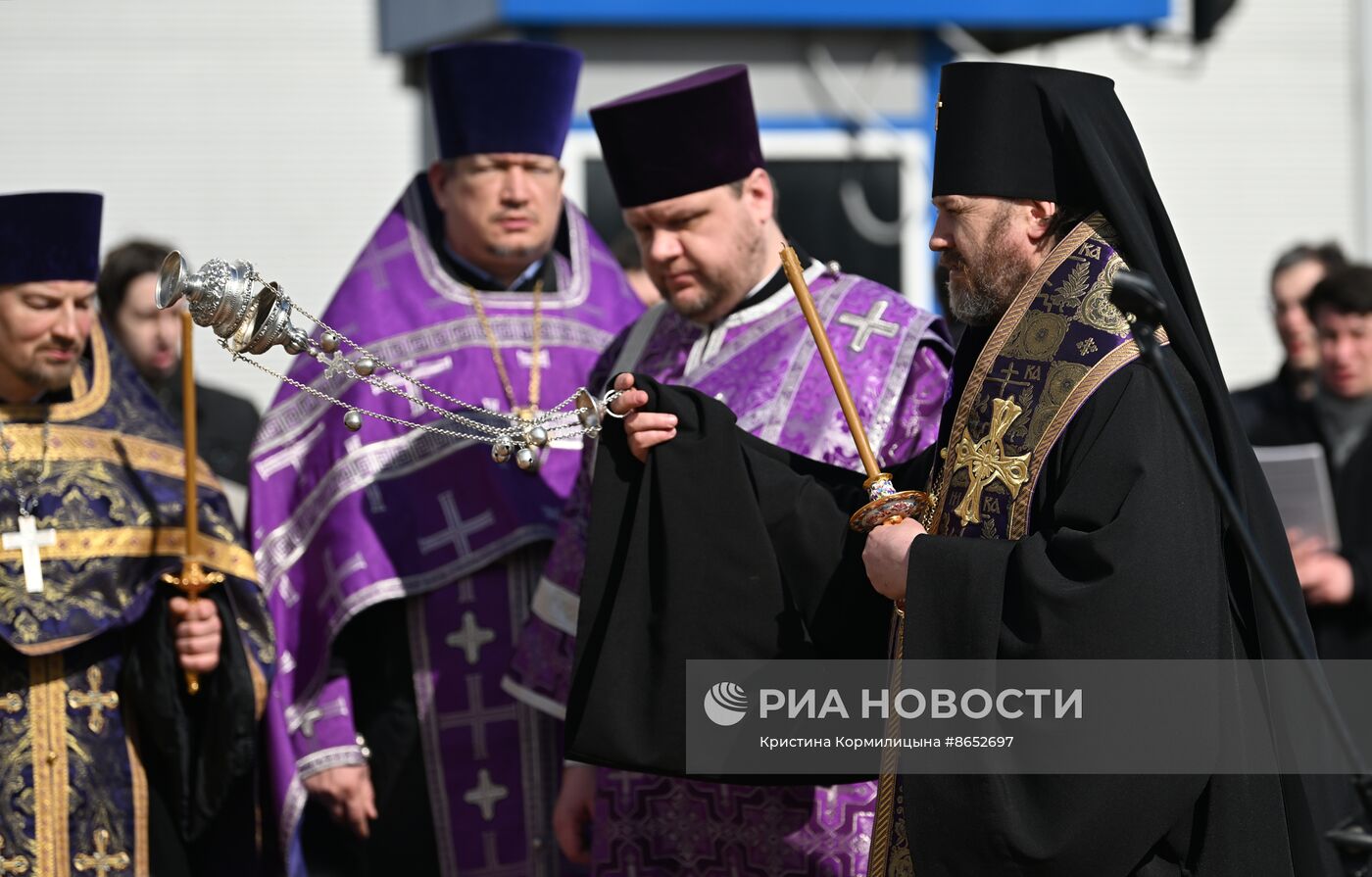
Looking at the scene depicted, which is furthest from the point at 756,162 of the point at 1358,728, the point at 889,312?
the point at 1358,728

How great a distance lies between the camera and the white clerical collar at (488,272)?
541 cm

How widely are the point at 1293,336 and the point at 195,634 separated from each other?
3994mm

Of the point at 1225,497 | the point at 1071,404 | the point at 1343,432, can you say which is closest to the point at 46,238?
the point at 1071,404

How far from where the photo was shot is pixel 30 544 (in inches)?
182

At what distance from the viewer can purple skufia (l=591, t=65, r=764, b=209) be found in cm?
456

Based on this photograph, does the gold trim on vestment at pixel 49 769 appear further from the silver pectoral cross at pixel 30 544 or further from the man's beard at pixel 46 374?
the man's beard at pixel 46 374

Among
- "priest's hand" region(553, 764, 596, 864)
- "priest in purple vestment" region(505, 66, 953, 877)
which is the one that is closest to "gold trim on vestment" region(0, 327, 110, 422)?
"priest in purple vestment" region(505, 66, 953, 877)

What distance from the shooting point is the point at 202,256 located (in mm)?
11156

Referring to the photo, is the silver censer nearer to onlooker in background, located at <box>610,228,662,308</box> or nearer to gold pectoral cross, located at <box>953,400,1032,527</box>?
gold pectoral cross, located at <box>953,400,1032,527</box>

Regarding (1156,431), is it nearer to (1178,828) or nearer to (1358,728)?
(1178,828)

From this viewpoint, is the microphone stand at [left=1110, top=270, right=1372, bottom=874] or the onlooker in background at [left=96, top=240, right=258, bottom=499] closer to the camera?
the microphone stand at [left=1110, top=270, right=1372, bottom=874]

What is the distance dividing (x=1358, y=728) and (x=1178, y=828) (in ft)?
8.02

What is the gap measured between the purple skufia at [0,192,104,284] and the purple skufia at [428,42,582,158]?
101 centimetres

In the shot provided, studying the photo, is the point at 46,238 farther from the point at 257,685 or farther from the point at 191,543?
the point at 257,685
